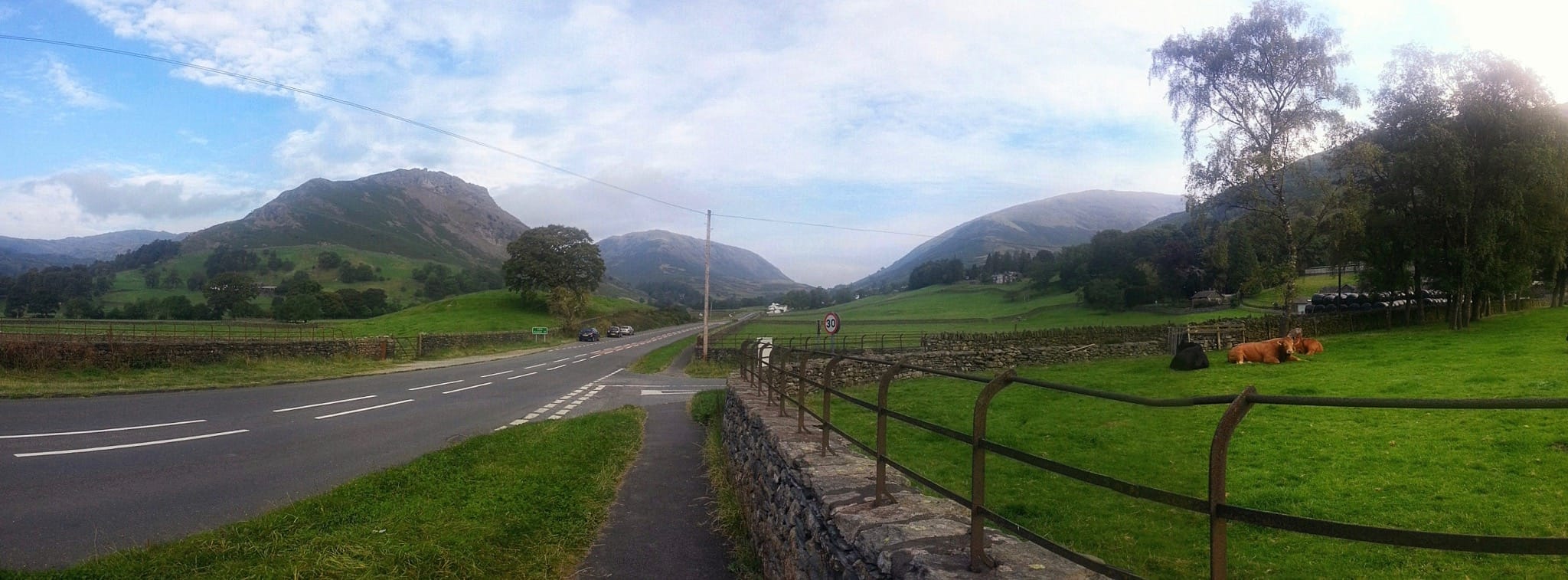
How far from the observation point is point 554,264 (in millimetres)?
77938

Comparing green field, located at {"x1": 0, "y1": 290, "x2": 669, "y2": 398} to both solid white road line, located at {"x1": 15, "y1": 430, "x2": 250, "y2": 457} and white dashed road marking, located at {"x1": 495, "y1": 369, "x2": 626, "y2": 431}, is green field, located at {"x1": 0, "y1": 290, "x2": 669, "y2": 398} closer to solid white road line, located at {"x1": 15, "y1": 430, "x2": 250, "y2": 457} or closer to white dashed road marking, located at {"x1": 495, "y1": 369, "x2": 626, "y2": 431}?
solid white road line, located at {"x1": 15, "y1": 430, "x2": 250, "y2": 457}

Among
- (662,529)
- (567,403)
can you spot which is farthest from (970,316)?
(662,529)

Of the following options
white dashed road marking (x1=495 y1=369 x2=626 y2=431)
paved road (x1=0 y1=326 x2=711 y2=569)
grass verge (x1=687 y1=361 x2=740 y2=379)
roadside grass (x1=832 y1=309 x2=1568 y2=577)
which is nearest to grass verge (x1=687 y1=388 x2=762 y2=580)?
roadside grass (x1=832 y1=309 x2=1568 y2=577)

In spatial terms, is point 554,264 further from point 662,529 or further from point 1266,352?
point 662,529

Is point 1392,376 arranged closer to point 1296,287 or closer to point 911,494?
point 911,494

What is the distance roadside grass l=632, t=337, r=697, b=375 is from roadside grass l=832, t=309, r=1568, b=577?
70.8 ft

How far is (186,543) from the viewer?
585 centimetres

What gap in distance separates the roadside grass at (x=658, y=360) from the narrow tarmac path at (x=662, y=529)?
22.5 meters

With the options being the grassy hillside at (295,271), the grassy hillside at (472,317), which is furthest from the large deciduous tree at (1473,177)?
the grassy hillside at (295,271)

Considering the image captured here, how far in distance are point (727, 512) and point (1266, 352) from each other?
18030mm

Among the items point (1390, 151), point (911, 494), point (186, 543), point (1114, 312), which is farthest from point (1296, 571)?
point (1114, 312)

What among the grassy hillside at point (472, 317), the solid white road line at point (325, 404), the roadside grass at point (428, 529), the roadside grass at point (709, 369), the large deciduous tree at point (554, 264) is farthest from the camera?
the large deciduous tree at point (554, 264)

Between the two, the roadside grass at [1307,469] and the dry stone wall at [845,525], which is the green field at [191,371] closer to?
the roadside grass at [1307,469]

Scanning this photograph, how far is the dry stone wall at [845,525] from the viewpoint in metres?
3.70
